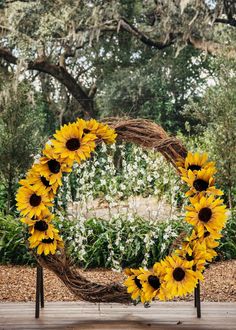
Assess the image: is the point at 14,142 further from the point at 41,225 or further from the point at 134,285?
the point at 134,285

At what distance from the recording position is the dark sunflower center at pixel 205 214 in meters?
3.03

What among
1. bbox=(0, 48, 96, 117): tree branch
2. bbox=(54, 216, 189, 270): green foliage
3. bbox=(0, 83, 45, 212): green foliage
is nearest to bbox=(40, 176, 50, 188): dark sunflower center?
bbox=(54, 216, 189, 270): green foliage

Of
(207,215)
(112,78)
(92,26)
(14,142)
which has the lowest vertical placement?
(207,215)

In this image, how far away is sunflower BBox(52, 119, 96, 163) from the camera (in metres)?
3.13

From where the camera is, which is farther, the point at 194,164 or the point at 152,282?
the point at 194,164

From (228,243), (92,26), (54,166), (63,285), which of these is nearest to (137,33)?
(92,26)

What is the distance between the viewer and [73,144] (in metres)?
3.16

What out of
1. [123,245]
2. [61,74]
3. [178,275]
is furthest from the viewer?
[61,74]

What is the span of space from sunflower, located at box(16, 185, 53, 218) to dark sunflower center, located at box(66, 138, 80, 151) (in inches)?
10.0

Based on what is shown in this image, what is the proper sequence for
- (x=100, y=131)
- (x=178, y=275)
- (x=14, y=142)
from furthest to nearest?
(x=14, y=142) < (x=100, y=131) < (x=178, y=275)

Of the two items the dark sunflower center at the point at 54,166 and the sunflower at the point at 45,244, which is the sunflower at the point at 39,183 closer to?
the dark sunflower center at the point at 54,166

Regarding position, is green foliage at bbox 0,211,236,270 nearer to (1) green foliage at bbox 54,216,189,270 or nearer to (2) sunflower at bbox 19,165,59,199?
(1) green foliage at bbox 54,216,189,270

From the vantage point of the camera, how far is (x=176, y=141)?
3.26m

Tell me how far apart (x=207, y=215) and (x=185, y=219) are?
0.11 m
